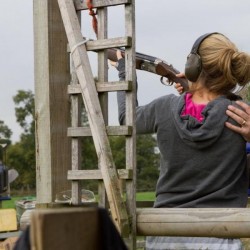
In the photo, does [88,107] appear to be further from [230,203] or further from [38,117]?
[230,203]

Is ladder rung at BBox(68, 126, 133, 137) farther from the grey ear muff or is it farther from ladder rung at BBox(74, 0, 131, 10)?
ladder rung at BBox(74, 0, 131, 10)

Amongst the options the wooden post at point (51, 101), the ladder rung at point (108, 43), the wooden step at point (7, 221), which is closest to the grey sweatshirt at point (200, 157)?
the ladder rung at point (108, 43)

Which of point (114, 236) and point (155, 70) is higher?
point (155, 70)

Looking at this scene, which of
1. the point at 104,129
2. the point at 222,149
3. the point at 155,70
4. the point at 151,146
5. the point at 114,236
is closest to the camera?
the point at 114,236

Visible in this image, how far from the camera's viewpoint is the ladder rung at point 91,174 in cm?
412

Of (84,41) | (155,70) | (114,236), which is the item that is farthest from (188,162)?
(114,236)

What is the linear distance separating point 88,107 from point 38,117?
0.55m

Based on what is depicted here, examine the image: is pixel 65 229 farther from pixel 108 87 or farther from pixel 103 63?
pixel 103 63

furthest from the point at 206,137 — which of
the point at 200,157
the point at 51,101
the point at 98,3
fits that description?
the point at 51,101

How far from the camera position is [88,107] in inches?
165

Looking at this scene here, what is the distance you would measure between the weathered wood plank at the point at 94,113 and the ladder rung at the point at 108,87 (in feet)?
0.14

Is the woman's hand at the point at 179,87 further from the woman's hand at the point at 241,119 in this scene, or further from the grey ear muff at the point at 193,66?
the woman's hand at the point at 241,119

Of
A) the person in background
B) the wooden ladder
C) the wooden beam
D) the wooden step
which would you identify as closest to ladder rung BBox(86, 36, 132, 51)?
the wooden ladder

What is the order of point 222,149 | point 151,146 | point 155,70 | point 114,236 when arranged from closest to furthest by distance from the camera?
point 114,236 → point 222,149 → point 155,70 → point 151,146
